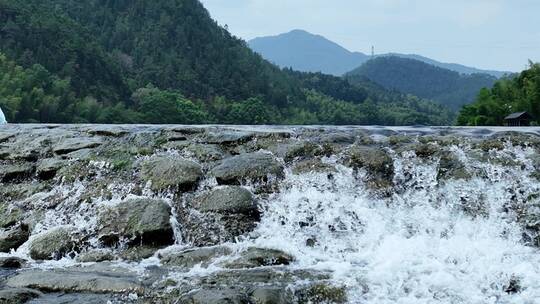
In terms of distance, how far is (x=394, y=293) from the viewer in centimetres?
504

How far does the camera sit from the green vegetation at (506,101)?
34.2m

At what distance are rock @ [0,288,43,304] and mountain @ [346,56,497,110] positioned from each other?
137164 mm

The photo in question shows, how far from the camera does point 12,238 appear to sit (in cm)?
679

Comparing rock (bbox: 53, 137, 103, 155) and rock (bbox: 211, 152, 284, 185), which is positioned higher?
rock (bbox: 53, 137, 103, 155)

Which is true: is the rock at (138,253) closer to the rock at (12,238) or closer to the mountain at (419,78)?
the rock at (12,238)

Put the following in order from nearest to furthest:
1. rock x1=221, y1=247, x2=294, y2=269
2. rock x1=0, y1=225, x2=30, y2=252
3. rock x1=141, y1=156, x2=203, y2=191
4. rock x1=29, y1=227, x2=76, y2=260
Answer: rock x1=221, y1=247, x2=294, y2=269 < rock x1=29, y1=227, x2=76, y2=260 < rock x1=0, y1=225, x2=30, y2=252 < rock x1=141, y1=156, x2=203, y2=191

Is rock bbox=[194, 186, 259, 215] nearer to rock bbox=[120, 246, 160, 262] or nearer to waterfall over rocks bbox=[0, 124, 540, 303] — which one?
waterfall over rocks bbox=[0, 124, 540, 303]

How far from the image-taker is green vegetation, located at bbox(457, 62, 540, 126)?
34156mm

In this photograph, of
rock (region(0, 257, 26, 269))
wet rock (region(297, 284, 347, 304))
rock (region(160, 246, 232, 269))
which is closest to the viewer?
wet rock (region(297, 284, 347, 304))

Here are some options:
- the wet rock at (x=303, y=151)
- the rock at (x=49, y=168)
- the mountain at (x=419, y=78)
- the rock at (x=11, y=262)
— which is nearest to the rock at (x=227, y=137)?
the wet rock at (x=303, y=151)

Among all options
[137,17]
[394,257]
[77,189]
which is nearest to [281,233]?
[394,257]

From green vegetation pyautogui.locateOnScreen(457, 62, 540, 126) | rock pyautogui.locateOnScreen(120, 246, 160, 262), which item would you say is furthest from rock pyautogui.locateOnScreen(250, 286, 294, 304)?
green vegetation pyautogui.locateOnScreen(457, 62, 540, 126)

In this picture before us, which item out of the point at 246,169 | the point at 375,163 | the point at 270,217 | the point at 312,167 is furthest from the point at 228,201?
the point at 375,163

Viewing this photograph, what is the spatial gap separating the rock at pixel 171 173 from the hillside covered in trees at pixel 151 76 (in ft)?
111
